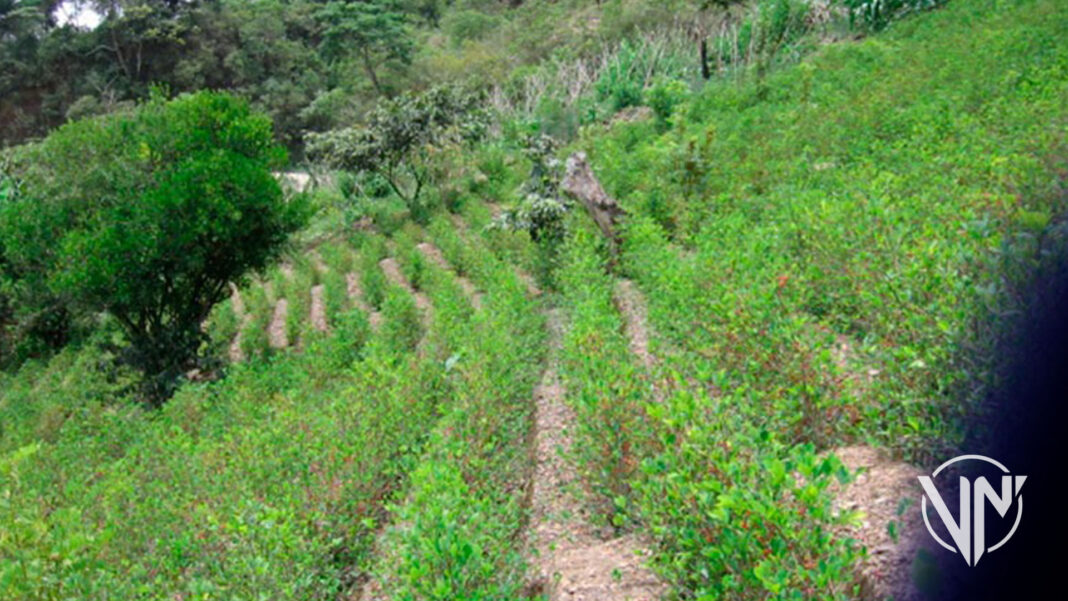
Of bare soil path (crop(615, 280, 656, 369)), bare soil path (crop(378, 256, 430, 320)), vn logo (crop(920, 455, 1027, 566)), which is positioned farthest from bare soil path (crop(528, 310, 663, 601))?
bare soil path (crop(378, 256, 430, 320))

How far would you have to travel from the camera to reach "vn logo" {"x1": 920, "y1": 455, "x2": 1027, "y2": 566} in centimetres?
175

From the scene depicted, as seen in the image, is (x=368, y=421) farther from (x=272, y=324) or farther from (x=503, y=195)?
(x=503, y=195)

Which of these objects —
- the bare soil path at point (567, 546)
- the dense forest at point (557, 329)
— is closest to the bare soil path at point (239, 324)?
the dense forest at point (557, 329)

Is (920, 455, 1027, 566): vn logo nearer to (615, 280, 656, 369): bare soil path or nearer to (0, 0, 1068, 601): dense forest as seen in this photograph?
(0, 0, 1068, 601): dense forest

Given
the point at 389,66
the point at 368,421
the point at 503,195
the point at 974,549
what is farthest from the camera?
the point at 389,66

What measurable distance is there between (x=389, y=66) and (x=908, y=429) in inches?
1069

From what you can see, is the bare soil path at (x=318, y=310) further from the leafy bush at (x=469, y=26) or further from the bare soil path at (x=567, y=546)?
the leafy bush at (x=469, y=26)

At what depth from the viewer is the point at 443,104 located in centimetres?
1561

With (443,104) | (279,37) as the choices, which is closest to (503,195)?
(443,104)

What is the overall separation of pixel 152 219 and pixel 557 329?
5236 mm

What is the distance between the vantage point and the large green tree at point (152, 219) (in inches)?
343

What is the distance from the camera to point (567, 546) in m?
3.59

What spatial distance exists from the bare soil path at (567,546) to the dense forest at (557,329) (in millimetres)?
23

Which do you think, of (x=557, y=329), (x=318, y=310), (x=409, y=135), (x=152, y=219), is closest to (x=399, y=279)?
(x=318, y=310)
